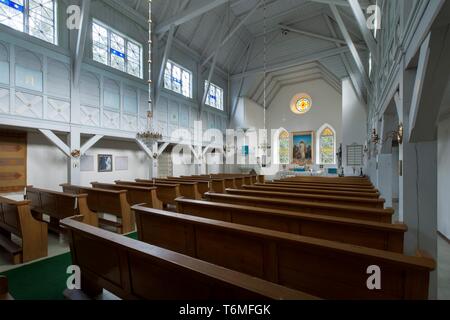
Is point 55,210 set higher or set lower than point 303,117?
lower

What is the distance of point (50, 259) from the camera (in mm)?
3008

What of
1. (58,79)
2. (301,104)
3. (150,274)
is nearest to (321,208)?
(150,274)

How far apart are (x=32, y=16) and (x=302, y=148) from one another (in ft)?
42.5

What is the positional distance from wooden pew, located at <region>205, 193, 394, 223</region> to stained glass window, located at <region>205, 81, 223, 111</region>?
9717 millimetres

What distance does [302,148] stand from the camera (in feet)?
45.8

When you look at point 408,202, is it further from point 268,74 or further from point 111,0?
point 268,74

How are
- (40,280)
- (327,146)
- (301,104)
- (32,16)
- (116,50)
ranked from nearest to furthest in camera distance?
(40,280), (32,16), (116,50), (327,146), (301,104)

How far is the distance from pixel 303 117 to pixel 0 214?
13.8m

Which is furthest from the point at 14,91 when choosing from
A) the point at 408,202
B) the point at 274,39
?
the point at 274,39

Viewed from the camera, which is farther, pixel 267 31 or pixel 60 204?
pixel 267 31

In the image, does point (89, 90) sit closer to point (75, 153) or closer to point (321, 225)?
point (75, 153)

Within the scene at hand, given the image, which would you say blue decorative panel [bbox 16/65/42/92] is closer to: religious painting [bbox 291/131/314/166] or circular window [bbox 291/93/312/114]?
religious painting [bbox 291/131/314/166]

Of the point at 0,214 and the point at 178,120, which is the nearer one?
the point at 0,214

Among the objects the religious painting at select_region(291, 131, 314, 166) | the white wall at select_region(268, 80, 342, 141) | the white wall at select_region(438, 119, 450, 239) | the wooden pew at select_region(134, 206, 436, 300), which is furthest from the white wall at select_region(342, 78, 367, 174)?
the wooden pew at select_region(134, 206, 436, 300)
